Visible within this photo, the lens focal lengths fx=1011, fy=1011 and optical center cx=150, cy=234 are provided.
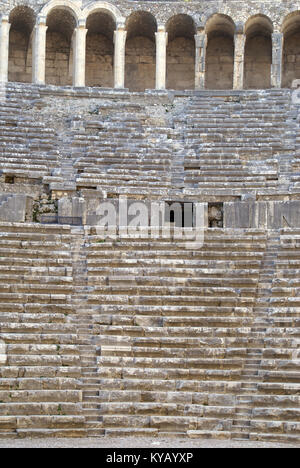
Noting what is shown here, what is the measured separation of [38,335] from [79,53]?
1305 cm

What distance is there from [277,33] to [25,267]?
12.8 meters

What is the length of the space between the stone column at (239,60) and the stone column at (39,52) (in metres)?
5.11

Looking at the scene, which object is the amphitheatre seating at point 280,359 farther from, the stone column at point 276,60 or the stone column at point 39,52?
the stone column at point 39,52

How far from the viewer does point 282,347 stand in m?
15.8

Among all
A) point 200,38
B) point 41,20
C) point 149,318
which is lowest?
point 149,318

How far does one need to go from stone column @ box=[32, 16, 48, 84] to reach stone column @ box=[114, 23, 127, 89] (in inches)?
75.8

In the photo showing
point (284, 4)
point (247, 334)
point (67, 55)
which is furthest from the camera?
point (67, 55)

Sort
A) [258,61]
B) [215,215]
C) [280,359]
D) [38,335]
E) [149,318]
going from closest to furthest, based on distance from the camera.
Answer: [280,359]
[38,335]
[149,318]
[215,215]
[258,61]

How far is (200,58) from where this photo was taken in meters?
27.2

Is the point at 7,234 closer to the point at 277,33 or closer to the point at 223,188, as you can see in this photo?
the point at 223,188

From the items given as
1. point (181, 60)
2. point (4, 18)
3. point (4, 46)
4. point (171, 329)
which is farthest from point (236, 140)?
point (171, 329)

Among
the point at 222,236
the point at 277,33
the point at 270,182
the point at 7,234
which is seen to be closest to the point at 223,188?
the point at 270,182

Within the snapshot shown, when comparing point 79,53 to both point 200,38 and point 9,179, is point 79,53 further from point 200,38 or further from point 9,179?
point 9,179

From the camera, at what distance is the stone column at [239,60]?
26828mm
